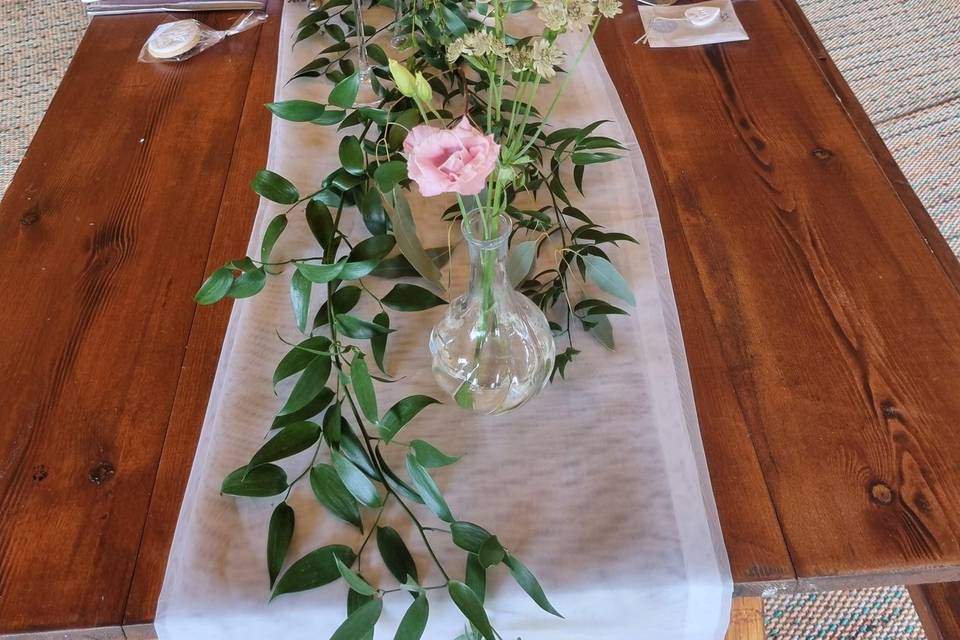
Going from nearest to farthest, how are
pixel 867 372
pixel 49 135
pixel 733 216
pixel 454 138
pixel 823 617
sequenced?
pixel 454 138, pixel 867 372, pixel 733 216, pixel 49 135, pixel 823 617

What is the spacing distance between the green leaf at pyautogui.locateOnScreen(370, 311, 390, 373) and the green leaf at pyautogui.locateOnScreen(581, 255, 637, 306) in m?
0.17

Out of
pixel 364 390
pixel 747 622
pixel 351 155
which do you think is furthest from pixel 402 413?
pixel 747 622

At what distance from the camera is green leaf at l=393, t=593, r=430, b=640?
48 centimetres

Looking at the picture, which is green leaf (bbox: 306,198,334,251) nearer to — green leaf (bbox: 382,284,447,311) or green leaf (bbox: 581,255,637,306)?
green leaf (bbox: 382,284,447,311)

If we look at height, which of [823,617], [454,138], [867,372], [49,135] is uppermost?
[454,138]

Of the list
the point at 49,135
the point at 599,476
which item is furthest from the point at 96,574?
the point at 49,135

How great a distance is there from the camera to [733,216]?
0.75 m

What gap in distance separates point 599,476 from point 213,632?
11.0 inches

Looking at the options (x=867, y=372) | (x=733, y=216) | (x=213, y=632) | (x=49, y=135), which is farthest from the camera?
(x=49, y=135)

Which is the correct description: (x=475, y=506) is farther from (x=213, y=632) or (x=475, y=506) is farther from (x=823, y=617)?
(x=823, y=617)

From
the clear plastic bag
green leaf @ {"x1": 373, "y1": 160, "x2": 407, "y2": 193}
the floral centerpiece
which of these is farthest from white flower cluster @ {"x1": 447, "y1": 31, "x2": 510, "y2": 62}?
the clear plastic bag

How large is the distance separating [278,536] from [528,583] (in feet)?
0.55

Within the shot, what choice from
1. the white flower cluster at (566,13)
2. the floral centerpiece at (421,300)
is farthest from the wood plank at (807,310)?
the white flower cluster at (566,13)

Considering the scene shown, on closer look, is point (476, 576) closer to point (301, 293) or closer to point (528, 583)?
point (528, 583)
